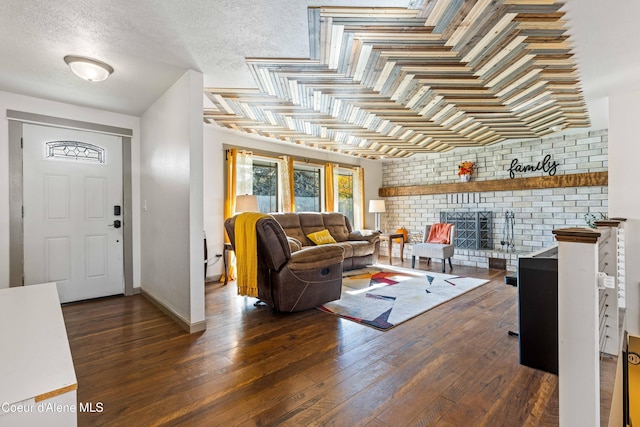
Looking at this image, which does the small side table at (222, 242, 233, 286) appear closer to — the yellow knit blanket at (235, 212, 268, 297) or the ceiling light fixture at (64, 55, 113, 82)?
the yellow knit blanket at (235, 212, 268, 297)

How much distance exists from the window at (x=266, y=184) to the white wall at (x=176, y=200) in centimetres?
190

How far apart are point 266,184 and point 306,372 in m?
3.95

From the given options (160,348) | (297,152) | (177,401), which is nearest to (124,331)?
(160,348)

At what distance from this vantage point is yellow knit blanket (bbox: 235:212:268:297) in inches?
118

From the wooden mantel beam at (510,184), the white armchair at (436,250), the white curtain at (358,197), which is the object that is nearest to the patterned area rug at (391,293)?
the white armchair at (436,250)

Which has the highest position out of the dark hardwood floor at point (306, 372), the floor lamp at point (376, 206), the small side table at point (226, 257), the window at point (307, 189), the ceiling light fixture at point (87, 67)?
the ceiling light fixture at point (87, 67)

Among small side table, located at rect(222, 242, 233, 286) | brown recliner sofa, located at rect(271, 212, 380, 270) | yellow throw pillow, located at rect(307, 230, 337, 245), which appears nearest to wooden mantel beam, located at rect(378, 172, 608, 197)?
brown recliner sofa, located at rect(271, 212, 380, 270)

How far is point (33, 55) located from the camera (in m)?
2.43

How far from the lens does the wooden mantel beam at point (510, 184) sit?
469 centimetres

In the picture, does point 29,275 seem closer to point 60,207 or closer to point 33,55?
point 60,207

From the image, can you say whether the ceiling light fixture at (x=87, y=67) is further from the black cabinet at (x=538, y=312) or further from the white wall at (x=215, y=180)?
the black cabinet at (x=538, y=312)

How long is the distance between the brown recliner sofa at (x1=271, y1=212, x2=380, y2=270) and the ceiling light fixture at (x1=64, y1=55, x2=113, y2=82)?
9.59 feet

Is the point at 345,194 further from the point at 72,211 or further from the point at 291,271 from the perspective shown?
the point at 72,211

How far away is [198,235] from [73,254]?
2067 mm
